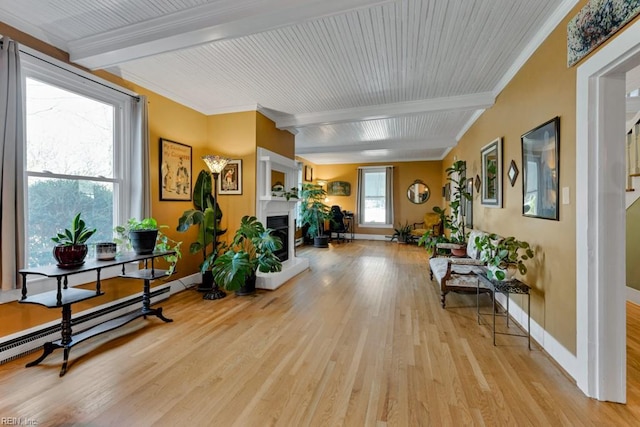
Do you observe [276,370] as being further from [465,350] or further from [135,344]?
[465,350]

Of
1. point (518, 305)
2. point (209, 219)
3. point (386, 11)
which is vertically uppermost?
point (386, 11)

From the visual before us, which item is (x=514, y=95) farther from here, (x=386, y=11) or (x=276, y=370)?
(x=276, y=370)

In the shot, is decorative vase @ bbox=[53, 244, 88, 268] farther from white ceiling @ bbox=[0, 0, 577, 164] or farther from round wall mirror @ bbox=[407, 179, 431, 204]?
round wall mirror @ bbox=[407, 179, 431, 204]

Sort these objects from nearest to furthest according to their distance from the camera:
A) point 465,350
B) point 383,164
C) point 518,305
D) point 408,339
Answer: point 465,350, point 408,339, point 518,305, point 383,164

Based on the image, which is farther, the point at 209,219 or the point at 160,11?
the point at 209,219

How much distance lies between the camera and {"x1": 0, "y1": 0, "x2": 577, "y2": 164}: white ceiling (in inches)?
79.7

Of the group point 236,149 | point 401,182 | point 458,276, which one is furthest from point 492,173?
point 401,182

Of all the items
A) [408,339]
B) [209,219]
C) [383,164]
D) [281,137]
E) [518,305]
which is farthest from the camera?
[383,164]

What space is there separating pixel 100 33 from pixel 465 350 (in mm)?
4180

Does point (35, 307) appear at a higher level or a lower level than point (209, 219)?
lower

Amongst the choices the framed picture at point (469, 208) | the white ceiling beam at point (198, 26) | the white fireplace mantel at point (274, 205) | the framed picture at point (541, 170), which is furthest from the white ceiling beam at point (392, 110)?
the white ceiling beam at point (198, 26)

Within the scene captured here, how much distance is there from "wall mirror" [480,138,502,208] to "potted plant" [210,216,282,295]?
115 inches

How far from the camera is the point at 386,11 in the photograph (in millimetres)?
2098

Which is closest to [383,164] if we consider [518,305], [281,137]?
[281,137]
